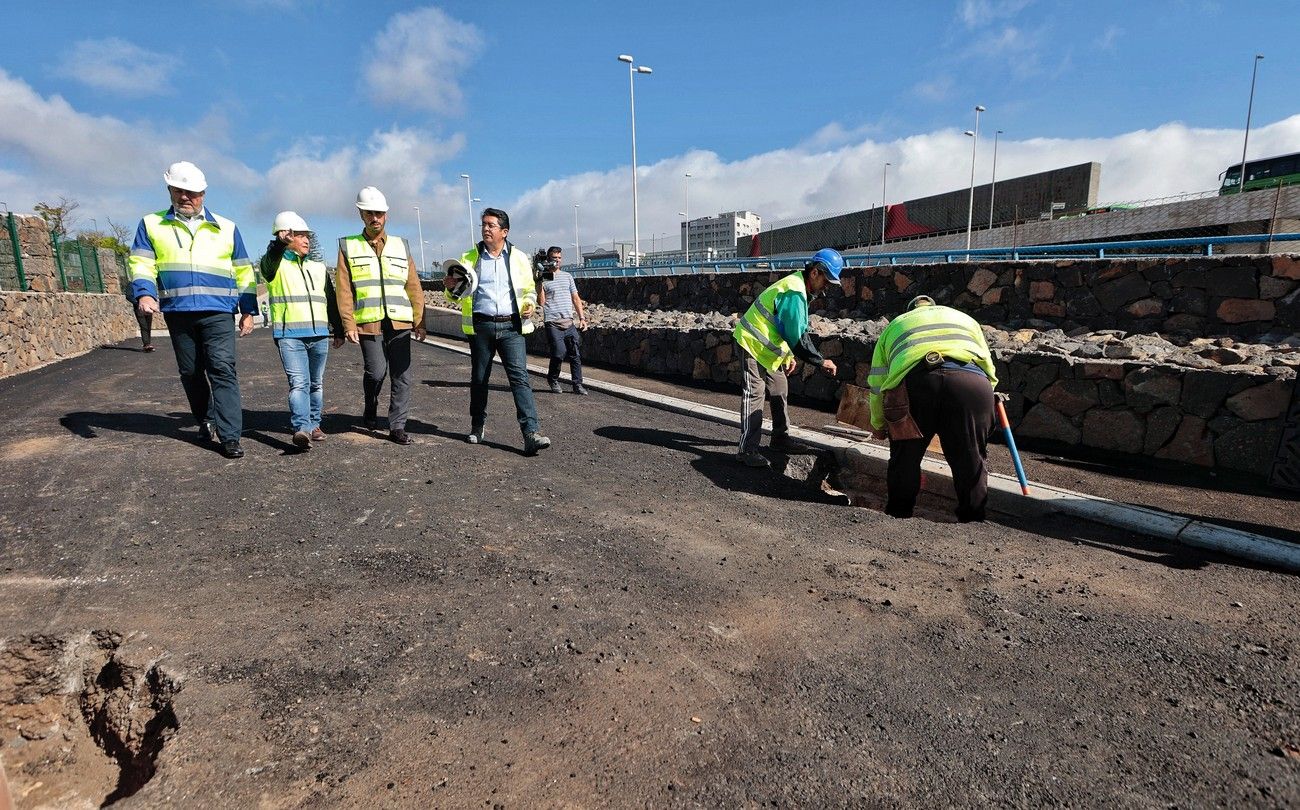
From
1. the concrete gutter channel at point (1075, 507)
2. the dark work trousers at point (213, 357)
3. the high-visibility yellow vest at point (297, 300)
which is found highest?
the high-visibility yellow vest at point (297, 300)

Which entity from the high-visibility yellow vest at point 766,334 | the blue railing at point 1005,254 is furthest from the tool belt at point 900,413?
the blue railing at point 1005,254

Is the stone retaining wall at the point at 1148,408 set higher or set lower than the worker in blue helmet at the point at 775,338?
lower

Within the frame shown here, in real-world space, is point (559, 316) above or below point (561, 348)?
above

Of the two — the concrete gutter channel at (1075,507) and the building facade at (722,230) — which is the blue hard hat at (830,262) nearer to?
the concrete gutter channel at (1075,507)

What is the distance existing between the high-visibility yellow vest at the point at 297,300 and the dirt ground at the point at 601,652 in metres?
1.25

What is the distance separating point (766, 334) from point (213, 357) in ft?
13.2

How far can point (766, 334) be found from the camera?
199 inches

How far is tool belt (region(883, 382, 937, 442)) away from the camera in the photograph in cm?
390

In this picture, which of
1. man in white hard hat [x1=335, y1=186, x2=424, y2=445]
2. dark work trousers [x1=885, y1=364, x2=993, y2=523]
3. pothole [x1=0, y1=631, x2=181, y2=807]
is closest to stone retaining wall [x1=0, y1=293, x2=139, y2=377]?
man in white hard hat [x1=335, y1=186, x2=424, y2=445]

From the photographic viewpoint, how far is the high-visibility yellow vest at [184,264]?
14.0ft

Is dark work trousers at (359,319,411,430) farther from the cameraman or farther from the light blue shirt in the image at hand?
the cameraman

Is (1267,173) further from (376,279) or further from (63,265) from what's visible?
(63,265)

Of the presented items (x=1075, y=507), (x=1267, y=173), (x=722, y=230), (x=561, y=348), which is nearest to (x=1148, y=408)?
(x=1075, y=507)

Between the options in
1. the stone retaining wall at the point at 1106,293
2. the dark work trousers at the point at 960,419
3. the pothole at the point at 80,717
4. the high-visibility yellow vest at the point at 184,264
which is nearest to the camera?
the pothole at the point at 80,717
